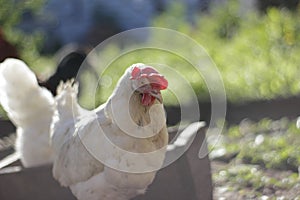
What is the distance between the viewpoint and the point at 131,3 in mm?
11609

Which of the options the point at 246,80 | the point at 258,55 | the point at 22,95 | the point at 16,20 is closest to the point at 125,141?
the point at 22,95

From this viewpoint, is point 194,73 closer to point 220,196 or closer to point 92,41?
point 220,196

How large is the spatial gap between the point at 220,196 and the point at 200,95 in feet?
7.09

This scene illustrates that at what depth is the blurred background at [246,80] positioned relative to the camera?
4285 mm

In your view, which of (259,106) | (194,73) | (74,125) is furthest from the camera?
(194,73)

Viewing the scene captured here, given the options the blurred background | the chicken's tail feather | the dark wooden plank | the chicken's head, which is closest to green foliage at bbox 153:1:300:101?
the blurred background

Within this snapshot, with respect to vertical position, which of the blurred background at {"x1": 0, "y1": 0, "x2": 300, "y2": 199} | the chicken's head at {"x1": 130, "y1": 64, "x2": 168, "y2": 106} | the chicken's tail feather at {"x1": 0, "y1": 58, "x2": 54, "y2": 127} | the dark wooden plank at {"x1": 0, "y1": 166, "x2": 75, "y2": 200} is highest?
the chicken's head at {"x1": 130, "y1": 64, "x2": 168, "y2": 106}

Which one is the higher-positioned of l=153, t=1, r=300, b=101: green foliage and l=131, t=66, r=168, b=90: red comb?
l=131, t=66, r=168, b=90: red comb

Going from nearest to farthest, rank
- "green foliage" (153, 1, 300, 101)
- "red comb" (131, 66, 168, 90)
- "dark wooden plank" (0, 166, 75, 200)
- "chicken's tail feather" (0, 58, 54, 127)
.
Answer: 1. "red comb" (131, 66, 168, 90)
2. "dark wooden plank" (0, 166, 75, 200)
3. "chicken's tail feather" (0, 58, 54, 127)
4. "green foliage" (153, 1, 300, 101)

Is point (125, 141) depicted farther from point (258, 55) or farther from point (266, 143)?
point (258, 55)

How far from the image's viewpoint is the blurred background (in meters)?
4.29

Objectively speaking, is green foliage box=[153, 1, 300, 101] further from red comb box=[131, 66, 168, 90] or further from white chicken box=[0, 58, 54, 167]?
red comb box=[131, 66, 168, 90]

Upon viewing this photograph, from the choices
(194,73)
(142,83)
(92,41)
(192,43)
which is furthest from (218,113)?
(92,41)

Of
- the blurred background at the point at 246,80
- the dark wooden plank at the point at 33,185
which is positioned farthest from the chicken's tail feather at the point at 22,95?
the blurred background at the point at 246,80
